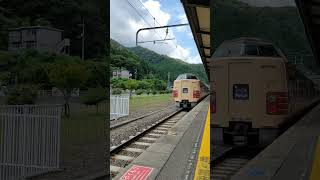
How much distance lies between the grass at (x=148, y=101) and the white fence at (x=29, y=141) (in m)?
0.38

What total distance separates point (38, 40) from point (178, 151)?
881 millimetres

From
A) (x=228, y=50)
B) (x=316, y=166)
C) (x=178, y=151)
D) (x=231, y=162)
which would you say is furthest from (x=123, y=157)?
(x=316, y=166)

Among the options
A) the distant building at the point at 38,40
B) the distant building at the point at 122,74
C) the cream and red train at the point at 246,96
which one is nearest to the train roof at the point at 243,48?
the cream and red train at the point at 246,96

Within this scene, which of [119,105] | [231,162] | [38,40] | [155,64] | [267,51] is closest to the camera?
[231,162]

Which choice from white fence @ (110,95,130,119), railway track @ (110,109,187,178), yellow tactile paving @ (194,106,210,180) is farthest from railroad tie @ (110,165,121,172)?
yellow tactile paving @ (194,106,210,180)

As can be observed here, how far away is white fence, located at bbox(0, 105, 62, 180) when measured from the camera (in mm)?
1761

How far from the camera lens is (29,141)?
5.91ft

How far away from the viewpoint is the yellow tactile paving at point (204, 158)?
141 centimetres

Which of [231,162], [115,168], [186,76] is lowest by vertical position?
[115,168]

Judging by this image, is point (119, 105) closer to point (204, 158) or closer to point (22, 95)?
point (22, 95)

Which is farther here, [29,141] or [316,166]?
[29,141]

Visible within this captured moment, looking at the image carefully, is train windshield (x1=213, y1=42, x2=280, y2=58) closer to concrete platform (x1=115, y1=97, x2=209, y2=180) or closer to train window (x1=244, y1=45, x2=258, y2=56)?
train window (x1=244, y1=45, x2=258, y2=56)

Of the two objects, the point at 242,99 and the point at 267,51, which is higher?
the point at 267,51

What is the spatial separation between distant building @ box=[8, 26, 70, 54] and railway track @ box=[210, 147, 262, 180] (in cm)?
97
